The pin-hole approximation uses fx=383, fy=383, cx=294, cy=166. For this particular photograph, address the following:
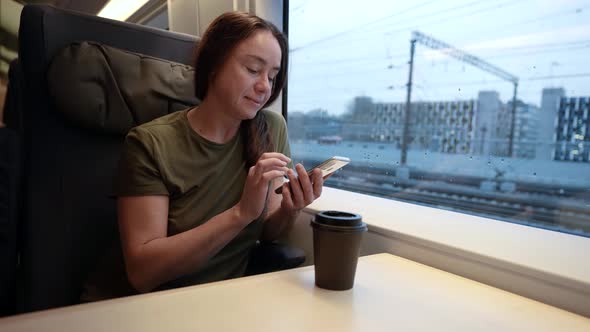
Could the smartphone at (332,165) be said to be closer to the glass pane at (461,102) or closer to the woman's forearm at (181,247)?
the woman's forearm at (181,247)

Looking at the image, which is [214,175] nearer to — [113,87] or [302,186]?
[302,186]

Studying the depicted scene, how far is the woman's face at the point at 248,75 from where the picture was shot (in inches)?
39.9

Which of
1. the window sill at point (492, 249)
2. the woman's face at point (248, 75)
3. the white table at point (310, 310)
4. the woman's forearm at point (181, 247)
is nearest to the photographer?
the white table at point (310, 310)

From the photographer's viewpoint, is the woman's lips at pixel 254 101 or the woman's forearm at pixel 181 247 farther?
the woman's lips at pixel 254 101

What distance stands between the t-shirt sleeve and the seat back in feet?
0.78

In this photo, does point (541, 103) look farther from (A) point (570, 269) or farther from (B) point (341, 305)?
(B) point (341, 305)

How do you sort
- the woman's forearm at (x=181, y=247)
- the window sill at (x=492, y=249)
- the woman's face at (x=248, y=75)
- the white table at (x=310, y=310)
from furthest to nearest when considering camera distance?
the woman's face at (x=248, y=75) < the woman's forearm at (x=181, y=247) < the window sill at (x=492, y=249) < the white table at (x=310, y=310)

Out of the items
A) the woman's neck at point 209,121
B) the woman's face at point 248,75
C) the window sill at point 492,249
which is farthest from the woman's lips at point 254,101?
the window sill at point 492,249

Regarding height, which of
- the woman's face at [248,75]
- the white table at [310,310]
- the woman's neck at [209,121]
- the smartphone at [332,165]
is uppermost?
the woman's face at [248,75]

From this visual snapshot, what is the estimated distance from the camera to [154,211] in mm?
908

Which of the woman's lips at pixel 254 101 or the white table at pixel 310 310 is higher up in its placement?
the woman's lips at pixel 254 101

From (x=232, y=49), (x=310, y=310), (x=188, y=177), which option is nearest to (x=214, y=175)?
(x=188, y=177)

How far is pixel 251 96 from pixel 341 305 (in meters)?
0.59

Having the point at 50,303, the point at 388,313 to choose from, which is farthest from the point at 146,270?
the point at 388,313
